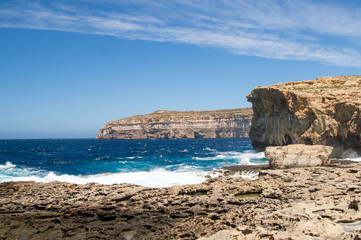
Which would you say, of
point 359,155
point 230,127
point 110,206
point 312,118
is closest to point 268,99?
point 312,118

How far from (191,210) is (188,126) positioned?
130943 millimetres

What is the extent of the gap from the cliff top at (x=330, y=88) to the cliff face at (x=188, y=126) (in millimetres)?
94677

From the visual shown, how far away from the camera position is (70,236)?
9.00 meters

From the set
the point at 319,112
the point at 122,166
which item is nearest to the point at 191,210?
the point at 319,112

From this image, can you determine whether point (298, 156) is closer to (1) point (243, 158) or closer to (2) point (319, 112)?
(2) point (319, 112)

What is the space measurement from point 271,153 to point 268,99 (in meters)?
21.1

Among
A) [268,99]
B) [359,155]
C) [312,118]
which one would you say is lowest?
[359,155]

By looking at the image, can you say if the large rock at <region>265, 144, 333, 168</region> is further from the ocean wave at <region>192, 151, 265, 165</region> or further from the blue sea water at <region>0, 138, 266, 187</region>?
the ocean wave at <region>192, 151, 265, 165</region>

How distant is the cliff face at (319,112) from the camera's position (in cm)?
2987

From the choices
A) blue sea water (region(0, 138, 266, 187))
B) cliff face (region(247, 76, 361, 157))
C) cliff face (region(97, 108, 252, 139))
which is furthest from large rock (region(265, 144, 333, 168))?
cliff face (region(97, 108, 252, 139))

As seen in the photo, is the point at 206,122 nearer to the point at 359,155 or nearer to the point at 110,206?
the point at 359,155

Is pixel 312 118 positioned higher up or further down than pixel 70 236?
higher up

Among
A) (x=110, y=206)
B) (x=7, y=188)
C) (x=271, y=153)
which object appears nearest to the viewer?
(x=110, y=206)

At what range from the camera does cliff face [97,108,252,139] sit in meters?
137
